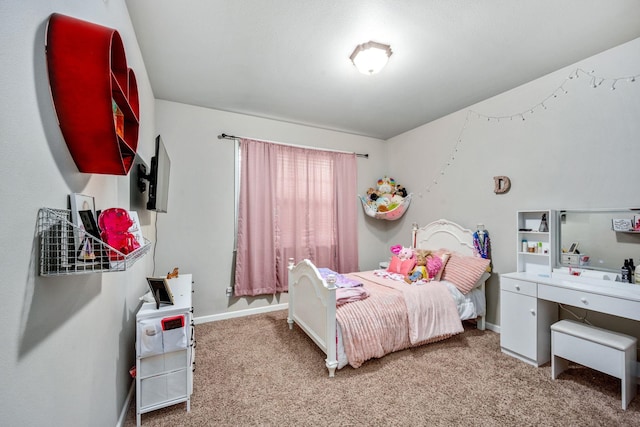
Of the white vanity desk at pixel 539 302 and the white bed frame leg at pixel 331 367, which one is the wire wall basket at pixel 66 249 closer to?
the white bed frame leg at pixel 331 367

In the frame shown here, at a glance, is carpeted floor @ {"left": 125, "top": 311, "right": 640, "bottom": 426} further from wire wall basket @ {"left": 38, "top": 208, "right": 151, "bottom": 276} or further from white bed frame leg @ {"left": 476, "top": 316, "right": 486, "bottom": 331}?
wire wall basket @ {"left": 38, "top": 208, "right": 151, "bottom": 276}

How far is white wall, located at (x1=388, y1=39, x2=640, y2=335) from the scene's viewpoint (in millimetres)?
2250

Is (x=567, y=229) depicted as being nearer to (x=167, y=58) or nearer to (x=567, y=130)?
(x=567, y=130)

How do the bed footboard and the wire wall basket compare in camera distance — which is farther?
the bed footboard

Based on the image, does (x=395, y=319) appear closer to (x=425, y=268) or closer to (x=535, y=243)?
(x=425, y=268)

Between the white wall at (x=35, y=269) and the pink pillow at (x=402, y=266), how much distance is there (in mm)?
2793

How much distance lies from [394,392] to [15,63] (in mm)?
2544

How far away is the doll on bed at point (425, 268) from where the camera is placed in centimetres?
295

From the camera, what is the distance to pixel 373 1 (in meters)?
→ 1.76

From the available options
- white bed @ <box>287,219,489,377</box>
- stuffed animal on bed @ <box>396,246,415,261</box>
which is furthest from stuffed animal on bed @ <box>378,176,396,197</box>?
stuffed animal on bed @ <box>396,246,415,261</box>

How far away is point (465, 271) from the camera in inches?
116

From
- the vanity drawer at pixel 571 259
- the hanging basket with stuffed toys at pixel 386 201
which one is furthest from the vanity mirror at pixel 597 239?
the hanging basket with stuffed toys at pixel 386 201

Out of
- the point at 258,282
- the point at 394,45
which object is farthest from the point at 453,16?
the point at 258,282

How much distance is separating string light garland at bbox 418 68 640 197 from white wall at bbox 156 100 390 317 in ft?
7.96
